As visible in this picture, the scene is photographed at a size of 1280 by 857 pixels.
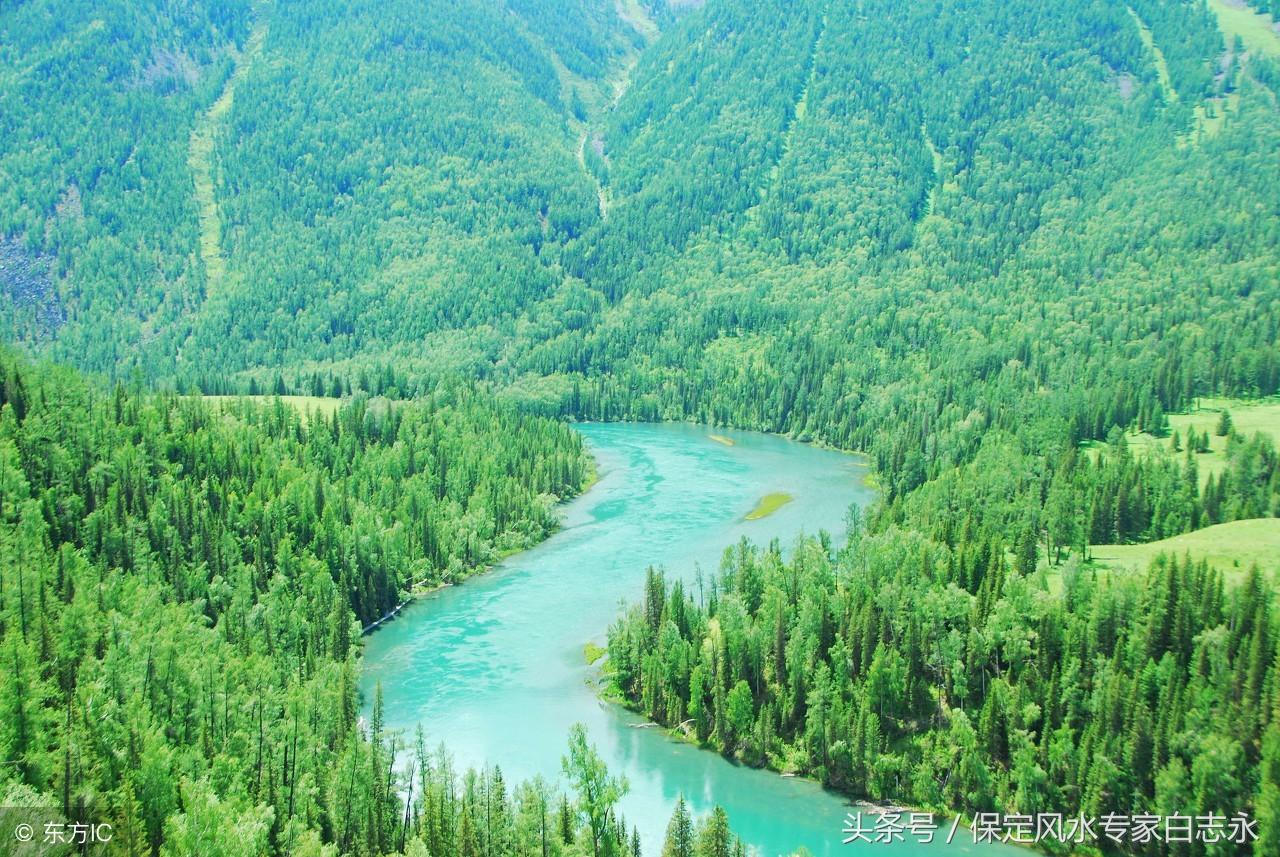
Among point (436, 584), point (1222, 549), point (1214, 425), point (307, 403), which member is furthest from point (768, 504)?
point (307, 403)

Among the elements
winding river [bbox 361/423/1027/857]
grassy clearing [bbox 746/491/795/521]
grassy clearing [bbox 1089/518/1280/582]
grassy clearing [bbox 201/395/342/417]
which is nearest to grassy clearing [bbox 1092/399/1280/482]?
grassy clearing [bbox 1089/518/1280/582]

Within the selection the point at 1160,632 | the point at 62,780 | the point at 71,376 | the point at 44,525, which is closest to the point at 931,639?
the point at 1160,632

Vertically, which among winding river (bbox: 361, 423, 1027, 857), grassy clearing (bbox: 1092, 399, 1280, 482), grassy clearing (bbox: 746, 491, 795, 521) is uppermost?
grassy clearing (bbox: 1092, 399, 1280, 482)

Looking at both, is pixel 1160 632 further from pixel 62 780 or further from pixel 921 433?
pixel 921 433

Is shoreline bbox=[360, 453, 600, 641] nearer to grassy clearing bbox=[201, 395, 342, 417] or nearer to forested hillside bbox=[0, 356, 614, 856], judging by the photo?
forested hillside bbox=[0, 356, 614, 856]

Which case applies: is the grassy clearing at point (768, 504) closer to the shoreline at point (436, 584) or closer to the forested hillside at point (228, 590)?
the shoreline at point (436, 584)

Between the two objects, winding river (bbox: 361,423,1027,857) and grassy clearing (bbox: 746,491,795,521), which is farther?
grassy clearing (bbox: 746,491,795,521)

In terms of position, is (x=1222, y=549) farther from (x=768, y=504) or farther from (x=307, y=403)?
(x=307, y=403)
